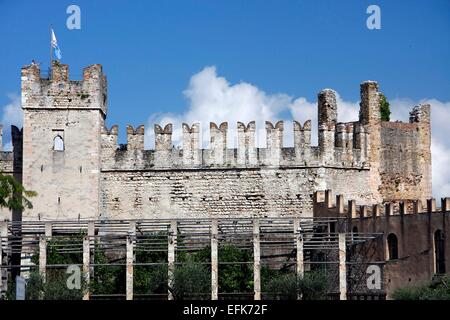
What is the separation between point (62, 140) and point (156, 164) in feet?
13.1

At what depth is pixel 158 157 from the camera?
1922 inches

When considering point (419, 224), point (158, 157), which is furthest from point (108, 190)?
point (419, 224)

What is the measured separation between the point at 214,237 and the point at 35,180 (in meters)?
9.08

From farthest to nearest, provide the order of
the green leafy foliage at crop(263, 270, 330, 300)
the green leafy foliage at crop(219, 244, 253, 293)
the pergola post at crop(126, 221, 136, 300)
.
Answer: the green leafy foliage at crop(219, 244, 253, 293) < the pergola post at crop(126, 221, 136, 300) < the green leafy foliage at crop(263, 270, 330, 300)

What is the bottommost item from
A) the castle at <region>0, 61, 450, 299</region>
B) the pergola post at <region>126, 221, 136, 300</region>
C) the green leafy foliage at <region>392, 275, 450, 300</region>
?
the green leafy foliage at <region>392, 275, 450, 300</region>

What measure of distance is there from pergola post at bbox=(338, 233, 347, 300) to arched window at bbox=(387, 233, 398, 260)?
1625 mm

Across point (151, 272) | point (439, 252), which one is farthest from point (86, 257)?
point (439, 252)

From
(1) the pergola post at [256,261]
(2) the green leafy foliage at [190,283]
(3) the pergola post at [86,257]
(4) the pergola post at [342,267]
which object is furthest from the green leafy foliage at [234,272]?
(3) the pergola post at [86,257]

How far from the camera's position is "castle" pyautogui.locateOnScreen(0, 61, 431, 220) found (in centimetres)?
4788

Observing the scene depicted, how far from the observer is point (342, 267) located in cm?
4184

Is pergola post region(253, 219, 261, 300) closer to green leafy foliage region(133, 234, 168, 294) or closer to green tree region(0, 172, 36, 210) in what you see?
green leafy foliage region(133, 234, 168, 294)

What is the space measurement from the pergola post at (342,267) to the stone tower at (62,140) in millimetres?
10830

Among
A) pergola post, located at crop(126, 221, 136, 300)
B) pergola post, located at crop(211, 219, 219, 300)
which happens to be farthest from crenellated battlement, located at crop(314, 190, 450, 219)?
pergola post, located at crop(126, 221, 136, 300)
